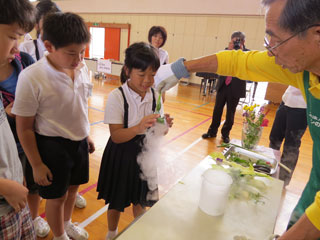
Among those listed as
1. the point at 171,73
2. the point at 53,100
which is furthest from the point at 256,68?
the point at 53,100

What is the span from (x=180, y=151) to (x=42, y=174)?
90.2 inches

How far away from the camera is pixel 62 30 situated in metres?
1.11

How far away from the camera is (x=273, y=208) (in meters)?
0.99

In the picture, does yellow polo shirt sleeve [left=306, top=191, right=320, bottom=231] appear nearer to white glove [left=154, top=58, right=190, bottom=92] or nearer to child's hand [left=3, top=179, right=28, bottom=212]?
white glove [left=154, top=58, right=190, bottom=92]

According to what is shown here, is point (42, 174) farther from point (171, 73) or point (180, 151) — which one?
point (180, 151)

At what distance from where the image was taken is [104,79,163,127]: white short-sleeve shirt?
4.21ft

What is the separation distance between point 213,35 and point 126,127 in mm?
8373

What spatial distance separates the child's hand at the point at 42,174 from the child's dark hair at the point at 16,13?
0.72 metres

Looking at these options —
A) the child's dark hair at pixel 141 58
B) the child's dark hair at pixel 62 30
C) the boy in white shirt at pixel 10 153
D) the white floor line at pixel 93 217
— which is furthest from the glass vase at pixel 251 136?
the boy in white shirt at pixel 10 153

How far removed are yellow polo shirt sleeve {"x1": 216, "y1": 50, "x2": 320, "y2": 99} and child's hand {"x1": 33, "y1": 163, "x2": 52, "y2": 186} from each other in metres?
1.13

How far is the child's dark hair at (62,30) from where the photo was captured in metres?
1.11

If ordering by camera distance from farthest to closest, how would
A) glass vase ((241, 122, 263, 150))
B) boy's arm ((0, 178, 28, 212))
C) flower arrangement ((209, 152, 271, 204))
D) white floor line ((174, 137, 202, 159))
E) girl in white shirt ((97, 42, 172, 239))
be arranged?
white floor line ((174, 137, 202, 159)) → glass vase ((241, 122, 263, 150)) → girl in white shirt ((97, 42, 172, 239)) → flower arrangement ((209, 152, 271, 204)) → boy's arm ((0, 178, 28, 212))

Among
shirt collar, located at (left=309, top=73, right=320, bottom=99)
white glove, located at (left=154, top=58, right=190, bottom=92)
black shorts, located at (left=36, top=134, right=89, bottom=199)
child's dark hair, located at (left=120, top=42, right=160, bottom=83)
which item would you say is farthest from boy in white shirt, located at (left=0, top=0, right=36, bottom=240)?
shirt collar, located at (left=309, top=73, right=320, bottom=99)

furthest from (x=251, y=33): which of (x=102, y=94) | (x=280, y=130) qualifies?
(x=280, y=130)
